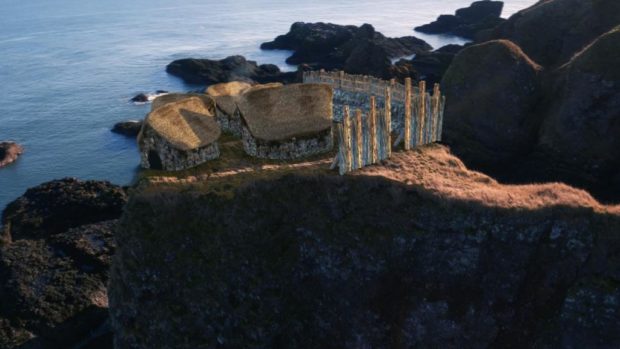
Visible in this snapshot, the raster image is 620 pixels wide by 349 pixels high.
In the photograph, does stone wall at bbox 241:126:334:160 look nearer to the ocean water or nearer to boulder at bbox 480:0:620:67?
the ocean water

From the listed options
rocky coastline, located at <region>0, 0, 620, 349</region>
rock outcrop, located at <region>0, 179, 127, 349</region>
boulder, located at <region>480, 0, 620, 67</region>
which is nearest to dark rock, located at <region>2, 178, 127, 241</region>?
rock outcrop, located at <region>0, 179, 127, 349</region>

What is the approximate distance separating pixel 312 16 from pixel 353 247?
500 ft

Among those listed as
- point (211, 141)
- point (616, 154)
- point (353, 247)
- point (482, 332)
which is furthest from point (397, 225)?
point (616, 154)

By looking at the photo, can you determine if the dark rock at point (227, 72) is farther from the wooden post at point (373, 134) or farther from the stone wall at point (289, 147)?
the wooden post at point (373, 134)

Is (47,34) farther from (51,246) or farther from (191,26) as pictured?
(51,246)

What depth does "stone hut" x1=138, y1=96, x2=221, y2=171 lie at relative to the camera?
96.7ft

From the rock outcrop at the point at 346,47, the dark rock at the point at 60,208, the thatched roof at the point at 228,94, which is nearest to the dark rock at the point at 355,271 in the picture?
the thatched roof at the point at 228,94

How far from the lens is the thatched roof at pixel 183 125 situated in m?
29.8

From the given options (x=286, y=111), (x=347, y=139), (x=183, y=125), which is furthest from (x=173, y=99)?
(x=347, y=139)

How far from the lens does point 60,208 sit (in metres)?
44.2

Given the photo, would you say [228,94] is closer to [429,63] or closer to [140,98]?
[140,98]

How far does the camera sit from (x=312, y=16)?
545 ft

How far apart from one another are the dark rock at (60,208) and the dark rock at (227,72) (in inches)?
1754

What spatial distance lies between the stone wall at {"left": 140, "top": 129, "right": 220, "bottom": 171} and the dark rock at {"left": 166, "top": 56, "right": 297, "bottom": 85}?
56.9 m
